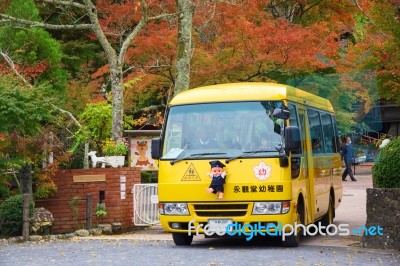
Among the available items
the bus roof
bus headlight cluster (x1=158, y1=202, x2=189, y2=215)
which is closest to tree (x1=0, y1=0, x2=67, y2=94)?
the bus roof

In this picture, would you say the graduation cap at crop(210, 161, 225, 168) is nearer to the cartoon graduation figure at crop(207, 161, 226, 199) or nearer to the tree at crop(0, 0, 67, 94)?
the cartoon graduation figure at crop(207, 161, 226, 199)

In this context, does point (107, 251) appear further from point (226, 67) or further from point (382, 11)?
point (226, 67)

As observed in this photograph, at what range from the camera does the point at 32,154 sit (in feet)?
55.8

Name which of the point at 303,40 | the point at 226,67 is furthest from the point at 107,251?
the point at 303,40

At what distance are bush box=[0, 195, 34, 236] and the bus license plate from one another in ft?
15.2

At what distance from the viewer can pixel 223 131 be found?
532 inches

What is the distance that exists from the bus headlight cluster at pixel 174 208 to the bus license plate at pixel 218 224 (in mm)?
477

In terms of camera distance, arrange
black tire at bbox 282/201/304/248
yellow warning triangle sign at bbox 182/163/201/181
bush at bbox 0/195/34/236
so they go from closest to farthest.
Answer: yellow warning triangle sign at bbox 182/163/201/181, black tire at bbox 282/201/304/248, bush at bbox 0/195/34/236

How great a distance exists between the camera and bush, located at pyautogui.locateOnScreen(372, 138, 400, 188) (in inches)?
523

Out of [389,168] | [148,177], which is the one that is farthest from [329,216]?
[148,177]

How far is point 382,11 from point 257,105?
6.27 meters

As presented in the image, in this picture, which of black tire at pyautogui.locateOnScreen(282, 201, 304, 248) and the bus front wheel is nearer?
black tire at pyautogui.locateOnScreen(282, 201, 304, 248)

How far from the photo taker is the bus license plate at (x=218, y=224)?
13055mm

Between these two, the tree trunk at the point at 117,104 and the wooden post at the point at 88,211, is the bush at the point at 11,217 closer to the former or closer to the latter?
the wooden post at the point at 88,211
